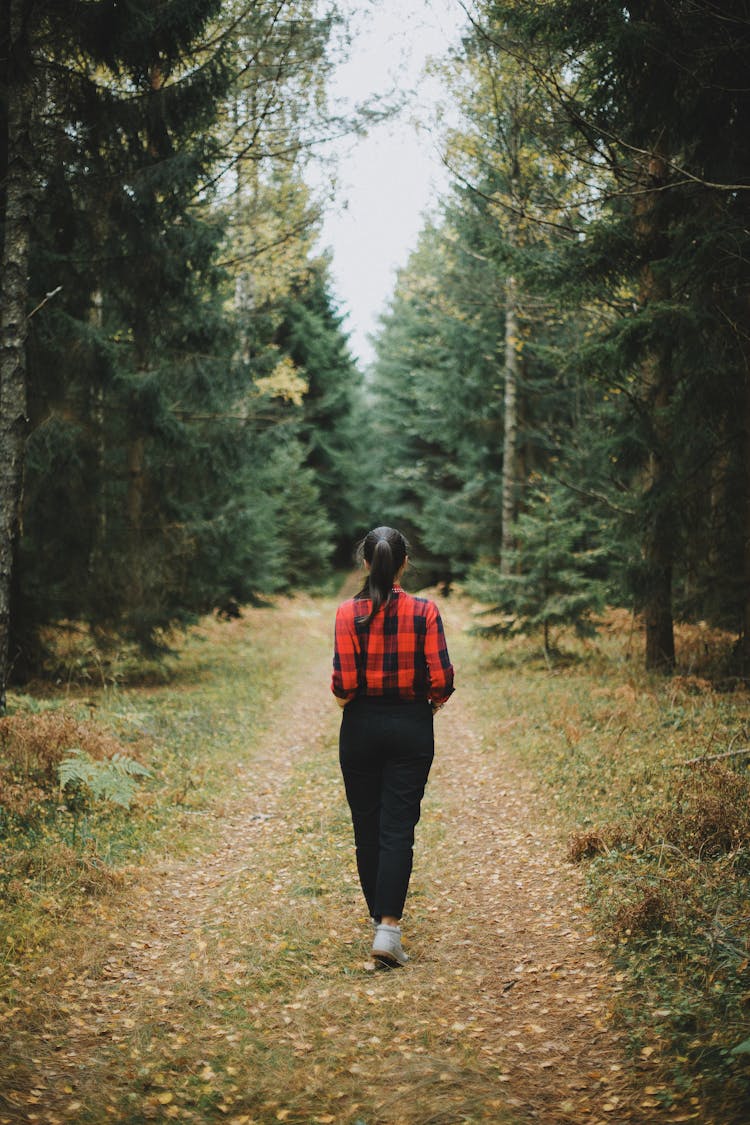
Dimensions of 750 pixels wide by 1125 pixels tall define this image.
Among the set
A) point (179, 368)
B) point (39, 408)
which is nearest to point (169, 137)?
point (179, 368)

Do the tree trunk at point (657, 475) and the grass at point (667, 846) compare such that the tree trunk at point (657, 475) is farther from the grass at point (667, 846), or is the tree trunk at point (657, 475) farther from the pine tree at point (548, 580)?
the pine tree at point (548, 580)

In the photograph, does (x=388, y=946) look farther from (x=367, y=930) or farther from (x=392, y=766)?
(x=392, y=766)

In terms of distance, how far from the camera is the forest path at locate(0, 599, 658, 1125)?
127 inches

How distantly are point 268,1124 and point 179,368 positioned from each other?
1056 centimetres

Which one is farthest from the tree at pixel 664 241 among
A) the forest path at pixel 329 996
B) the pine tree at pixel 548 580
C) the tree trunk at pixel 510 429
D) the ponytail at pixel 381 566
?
the tree trunk at pixel 510 429

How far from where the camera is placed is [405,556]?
4.50m

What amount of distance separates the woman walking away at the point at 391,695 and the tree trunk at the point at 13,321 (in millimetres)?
4957

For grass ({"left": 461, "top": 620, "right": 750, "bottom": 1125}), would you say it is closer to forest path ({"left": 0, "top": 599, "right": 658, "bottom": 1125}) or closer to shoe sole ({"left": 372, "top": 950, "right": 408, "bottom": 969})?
forest path ({"left": 0, "top": 599, "right": 658, "bottom": 1125})

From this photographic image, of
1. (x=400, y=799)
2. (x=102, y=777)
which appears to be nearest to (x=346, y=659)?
(x=400, y=799)

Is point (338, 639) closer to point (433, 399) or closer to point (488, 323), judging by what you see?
point (488, 323)

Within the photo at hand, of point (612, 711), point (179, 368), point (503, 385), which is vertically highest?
point (503, 385)

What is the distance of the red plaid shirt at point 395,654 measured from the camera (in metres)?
4.38

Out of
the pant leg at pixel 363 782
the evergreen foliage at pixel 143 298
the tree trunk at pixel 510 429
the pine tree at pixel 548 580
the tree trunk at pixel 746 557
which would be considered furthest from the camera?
the tree trunk at pixel 510 429

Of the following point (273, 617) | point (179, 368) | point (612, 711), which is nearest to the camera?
point (612, 711)
